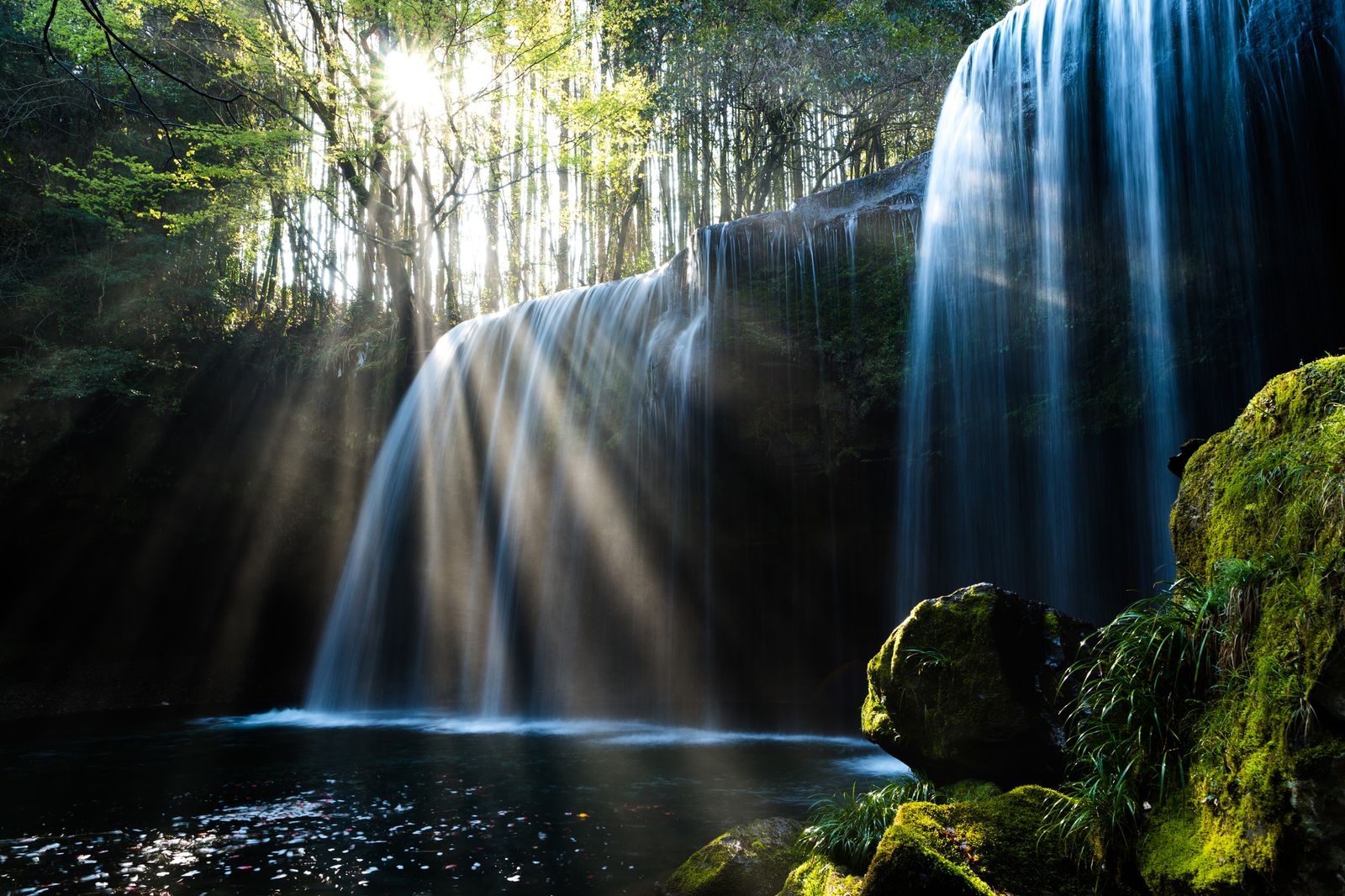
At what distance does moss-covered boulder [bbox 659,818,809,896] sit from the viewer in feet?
13.6

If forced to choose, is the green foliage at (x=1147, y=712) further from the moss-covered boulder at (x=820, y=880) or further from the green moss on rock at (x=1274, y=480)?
the moss-covered boulder at (x=820, y=880)

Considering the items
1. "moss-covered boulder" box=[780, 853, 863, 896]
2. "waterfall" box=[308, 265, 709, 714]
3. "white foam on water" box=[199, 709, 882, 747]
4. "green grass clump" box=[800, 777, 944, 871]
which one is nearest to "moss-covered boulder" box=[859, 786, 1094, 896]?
"moss-covered boulder" box=[780, 853, 863, 896]

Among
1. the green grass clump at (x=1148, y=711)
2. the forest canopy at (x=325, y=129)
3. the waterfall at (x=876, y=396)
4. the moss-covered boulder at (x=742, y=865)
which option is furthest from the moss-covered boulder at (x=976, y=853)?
the forest canopy at (x=325, y=129)

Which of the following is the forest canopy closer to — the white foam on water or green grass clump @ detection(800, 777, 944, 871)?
the white foam on water

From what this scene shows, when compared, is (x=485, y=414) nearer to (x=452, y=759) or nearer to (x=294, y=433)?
(x=294, y=433)

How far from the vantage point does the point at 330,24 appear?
49.4 ft

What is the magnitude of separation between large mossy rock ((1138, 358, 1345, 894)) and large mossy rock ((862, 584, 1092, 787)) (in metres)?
1.38

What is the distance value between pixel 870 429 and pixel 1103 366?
2662 millimetres

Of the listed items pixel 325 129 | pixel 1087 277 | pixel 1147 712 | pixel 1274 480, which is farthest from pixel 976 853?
pixel 325 129

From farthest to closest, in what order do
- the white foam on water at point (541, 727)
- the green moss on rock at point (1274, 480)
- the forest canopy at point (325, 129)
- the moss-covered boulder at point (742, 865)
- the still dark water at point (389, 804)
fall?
the forest canopy at point (325, 129), the white foam on water at point (541, 727), the still dark water at point (389, 804), the moss-covered boulder at point (742, 865), the green moss on rock at point (1274, 480)

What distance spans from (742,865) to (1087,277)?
643cm

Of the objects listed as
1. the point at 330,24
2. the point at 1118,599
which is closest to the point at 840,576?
the point at 1118,599

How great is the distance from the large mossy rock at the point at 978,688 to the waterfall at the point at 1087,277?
2.18 metres

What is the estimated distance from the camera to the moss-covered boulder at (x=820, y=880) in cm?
342
